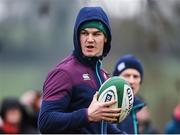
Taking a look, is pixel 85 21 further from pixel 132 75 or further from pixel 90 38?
pixel 132 75

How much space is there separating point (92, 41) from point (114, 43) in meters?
13.6

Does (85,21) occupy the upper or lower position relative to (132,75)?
upper

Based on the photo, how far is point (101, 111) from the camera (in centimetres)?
648

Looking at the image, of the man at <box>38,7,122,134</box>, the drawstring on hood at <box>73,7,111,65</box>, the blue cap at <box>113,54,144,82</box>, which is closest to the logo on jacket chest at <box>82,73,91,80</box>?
the man at <box>38,7,122,134</box>

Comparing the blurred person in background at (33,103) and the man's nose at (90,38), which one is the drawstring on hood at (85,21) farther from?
the blurred person in background at (33,103)

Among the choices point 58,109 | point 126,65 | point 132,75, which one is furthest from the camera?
point 126,65

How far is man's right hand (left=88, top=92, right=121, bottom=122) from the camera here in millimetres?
6488

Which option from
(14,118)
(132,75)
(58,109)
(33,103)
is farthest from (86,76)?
(33,103)

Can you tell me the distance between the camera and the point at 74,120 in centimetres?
665

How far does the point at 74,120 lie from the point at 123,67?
3.10 m

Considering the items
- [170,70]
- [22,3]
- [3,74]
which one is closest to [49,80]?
[22,3]

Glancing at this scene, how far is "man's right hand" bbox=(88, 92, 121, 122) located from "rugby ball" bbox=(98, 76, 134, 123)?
0.17 feet

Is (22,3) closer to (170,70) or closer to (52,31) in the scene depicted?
(52,31)

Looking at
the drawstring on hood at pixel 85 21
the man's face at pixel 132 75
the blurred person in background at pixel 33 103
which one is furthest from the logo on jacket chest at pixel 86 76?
the blurred person in background at pixel 33 103
